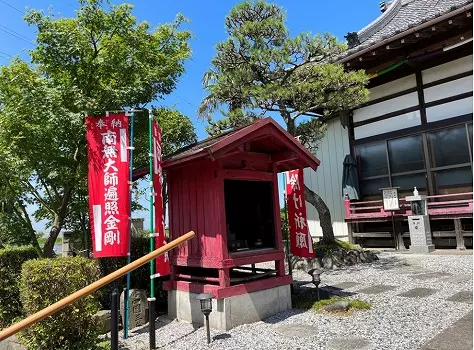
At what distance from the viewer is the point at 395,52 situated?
471 inches

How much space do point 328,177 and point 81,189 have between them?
10880mm

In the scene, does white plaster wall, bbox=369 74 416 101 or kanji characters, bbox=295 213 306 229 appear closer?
kanji characters, bbox=295 213 306 229

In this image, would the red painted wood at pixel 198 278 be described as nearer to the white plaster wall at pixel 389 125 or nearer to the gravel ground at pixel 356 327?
the gravel ground at pixel 356 327

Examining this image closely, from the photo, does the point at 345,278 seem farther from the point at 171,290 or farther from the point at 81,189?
the point at 81,189

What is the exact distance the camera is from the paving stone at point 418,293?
6.42 meters

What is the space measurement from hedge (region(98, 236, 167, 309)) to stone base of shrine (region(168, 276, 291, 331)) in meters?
0.73

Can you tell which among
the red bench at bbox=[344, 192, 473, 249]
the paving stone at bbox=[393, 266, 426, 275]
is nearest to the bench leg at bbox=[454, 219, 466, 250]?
the red bench at bbox=[344, 192, 473, 249]

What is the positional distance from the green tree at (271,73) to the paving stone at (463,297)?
4.63 meters

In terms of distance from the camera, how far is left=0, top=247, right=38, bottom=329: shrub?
6723 mm

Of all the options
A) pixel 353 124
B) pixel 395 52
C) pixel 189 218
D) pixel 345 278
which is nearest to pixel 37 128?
pixel 189 218

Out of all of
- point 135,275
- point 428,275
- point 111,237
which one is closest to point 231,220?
point 135,275

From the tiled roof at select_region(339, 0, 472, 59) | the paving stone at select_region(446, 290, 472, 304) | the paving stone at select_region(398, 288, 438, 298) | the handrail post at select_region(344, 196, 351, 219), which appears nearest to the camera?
the paving stone at select_region(446, 290, 472, 304)

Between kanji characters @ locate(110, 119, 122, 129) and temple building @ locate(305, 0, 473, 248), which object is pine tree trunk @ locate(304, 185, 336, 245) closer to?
temple building @ locate(305, 0, 473, 248)

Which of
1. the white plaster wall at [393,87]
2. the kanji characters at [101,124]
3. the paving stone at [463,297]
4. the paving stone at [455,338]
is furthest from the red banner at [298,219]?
the white plaster wall at [393,87]
